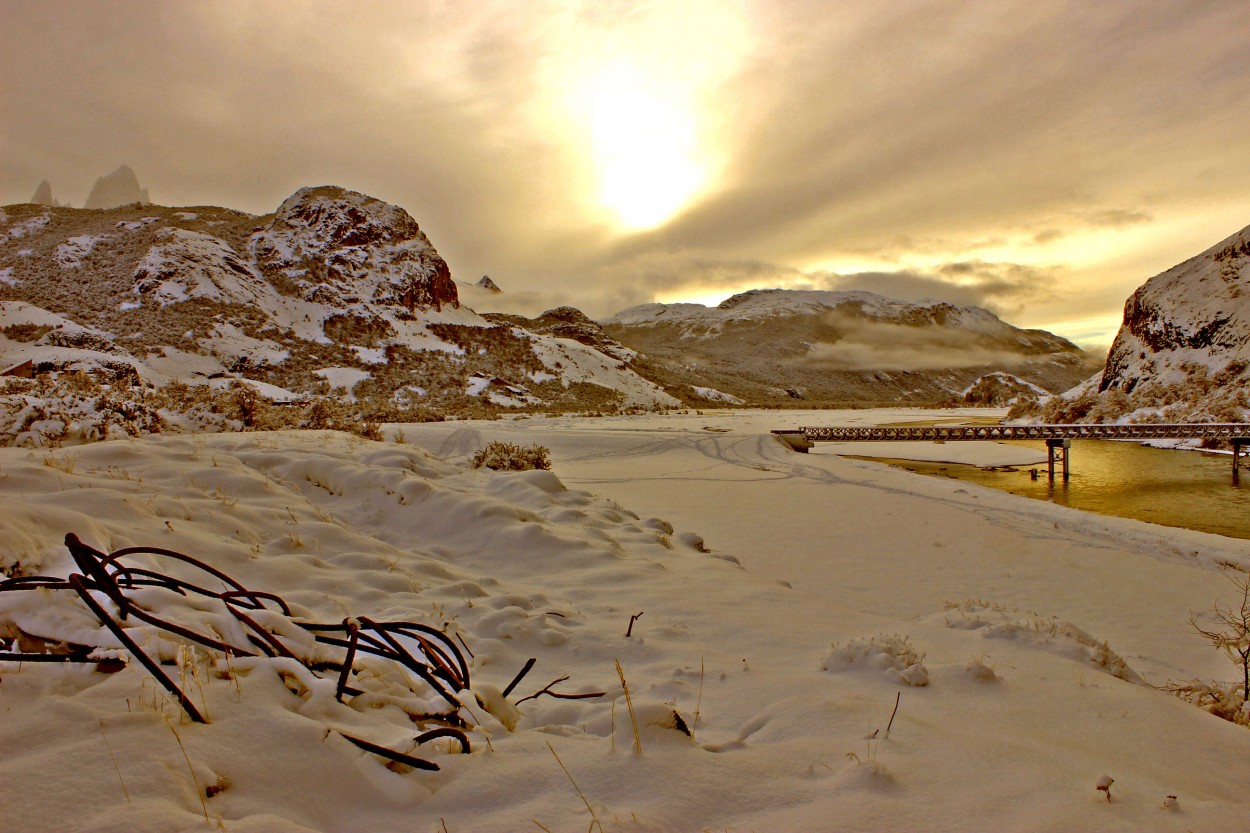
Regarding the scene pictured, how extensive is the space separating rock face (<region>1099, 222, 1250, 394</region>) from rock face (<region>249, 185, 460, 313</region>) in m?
52.5

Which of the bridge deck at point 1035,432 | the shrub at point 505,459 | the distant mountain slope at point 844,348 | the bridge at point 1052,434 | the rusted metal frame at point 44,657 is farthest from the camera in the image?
the distant mountain slope at point 844,348

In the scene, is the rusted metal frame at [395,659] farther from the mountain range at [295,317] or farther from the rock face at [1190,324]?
the rock face at [1190,324]

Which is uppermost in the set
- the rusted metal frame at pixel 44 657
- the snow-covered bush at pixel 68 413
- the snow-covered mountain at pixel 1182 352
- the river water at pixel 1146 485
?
the snow-covered mountain at pixel 1182 352

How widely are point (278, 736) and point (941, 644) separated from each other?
3925mm

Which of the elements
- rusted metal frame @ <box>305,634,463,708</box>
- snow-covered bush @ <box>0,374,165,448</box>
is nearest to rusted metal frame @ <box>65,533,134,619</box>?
rusted metal frame @ <box>305,634,463,708</box>

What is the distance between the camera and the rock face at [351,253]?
47.7m

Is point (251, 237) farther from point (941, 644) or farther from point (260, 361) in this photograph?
point (941, 644)

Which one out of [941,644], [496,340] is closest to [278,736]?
[941,644]

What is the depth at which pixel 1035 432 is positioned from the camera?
25.0 meters

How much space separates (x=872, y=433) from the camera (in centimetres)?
2741

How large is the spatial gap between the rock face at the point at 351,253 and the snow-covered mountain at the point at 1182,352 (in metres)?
49.9

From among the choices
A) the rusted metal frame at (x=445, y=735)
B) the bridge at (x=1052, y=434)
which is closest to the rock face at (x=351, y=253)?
the bridge at (x=1052, y=434)

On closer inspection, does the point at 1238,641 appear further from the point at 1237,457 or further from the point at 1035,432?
the point at 1035,432

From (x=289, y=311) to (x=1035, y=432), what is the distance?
48727 mm
